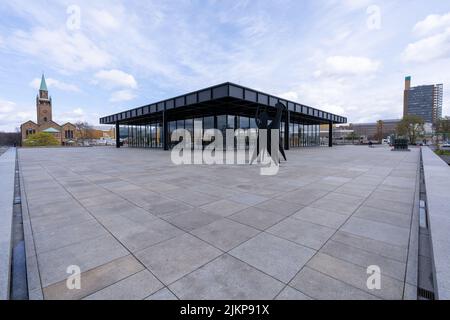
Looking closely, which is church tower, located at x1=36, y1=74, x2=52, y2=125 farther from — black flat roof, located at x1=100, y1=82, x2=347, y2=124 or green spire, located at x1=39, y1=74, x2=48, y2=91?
black flat roof, located at x1=100, y1=82, x2=347, y2=124

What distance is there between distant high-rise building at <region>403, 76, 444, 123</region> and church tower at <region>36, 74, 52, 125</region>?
14845 cm

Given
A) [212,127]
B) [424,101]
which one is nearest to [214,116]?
[212,127]

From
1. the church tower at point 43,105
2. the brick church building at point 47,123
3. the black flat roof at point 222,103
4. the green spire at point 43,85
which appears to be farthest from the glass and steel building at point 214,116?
the green spire at point 43,85

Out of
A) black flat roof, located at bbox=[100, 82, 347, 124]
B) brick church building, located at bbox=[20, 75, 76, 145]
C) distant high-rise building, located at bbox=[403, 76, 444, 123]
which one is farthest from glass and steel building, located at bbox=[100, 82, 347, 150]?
distant high-rise building, located at bbox=[403, 76, 444, 123]

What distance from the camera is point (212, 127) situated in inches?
1158

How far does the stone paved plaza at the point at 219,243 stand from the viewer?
2428mm

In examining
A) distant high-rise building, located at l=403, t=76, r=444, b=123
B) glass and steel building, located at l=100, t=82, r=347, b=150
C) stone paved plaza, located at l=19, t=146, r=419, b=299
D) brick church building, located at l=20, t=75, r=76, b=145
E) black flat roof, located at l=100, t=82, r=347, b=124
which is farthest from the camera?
distant high-rise building, located at l=403, t=76, r=444, b=123

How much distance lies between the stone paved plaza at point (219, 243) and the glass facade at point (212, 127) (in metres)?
→ 13.6

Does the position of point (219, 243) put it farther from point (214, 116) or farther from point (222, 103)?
point (214, 116)

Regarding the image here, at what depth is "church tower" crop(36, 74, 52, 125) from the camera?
81.8 meters

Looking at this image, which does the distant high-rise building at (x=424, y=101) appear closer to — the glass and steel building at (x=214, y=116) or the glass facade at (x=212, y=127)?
the glass facade at (x=212, y=127)

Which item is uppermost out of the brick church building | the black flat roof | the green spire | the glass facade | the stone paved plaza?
the green spire
